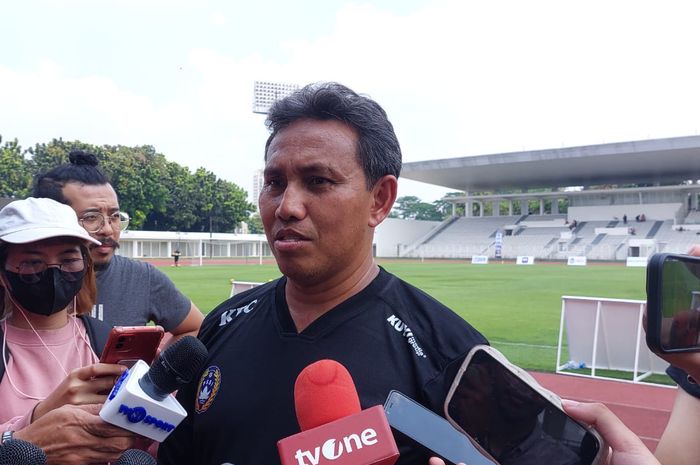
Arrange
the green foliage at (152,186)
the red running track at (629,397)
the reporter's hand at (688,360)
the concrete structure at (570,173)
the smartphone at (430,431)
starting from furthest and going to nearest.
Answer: the green foliage at (152,186) → the concrete structure at (570,173) → the red running track at (629,397) → the reporter's hand at (688,360) → the smartphone at (430,431)

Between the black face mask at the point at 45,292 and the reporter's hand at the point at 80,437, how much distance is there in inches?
26.2

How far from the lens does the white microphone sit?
1.32m

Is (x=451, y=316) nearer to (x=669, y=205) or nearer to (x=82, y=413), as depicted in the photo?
(x=82, y=413)

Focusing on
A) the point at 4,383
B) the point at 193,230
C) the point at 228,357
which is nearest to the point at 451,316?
the point at 228,357

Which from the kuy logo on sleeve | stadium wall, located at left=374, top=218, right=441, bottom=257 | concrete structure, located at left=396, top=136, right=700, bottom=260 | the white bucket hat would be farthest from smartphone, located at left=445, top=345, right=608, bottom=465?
stadium wall, located at left=374, top=218, right=441, bottom=257

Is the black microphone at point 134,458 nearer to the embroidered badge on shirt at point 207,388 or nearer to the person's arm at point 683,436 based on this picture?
the embroidered badge on shirt at point 207,388

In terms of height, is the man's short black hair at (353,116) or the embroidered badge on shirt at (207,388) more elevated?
the man's short black hair at (353,116)

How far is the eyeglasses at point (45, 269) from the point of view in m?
2.00

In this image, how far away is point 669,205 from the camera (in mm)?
46188

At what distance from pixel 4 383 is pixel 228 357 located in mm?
740

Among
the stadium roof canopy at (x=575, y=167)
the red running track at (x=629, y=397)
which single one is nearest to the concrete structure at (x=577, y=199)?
the stadium roof canopy at (x=575, y=167)

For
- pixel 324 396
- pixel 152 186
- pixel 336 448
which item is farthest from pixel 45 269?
pixel 152 186

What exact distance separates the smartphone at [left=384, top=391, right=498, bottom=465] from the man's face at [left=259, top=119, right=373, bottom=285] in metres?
0.57

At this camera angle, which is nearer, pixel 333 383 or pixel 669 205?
pixel 333 383
